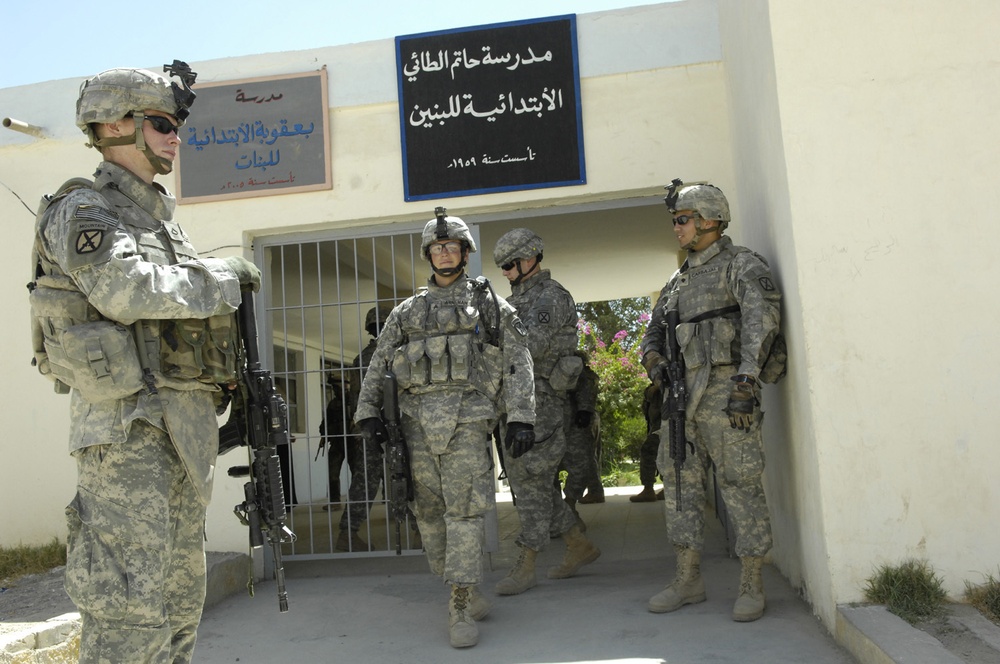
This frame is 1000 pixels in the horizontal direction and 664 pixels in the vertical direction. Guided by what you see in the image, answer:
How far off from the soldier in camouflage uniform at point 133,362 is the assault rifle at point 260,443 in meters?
0.10

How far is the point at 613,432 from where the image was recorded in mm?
14328

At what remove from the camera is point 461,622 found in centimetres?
427

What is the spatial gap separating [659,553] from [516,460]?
161 cm

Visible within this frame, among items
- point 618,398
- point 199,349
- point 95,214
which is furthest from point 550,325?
point 618,398

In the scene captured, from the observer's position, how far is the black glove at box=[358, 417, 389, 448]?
4500 millimetres

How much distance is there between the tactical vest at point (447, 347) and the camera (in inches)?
174

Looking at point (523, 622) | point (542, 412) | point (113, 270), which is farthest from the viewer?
point (542, 412)

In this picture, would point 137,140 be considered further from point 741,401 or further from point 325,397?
point 325,397

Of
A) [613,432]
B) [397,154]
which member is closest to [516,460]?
[397,154]

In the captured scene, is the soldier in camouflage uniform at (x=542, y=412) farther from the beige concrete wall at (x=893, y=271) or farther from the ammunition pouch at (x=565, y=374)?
the beige concrete wall at (x=893, y=271)

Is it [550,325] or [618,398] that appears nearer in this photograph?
[550,325]

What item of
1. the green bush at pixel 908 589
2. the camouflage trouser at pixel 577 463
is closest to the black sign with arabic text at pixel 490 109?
the camouflage trouser at pixel 577 463

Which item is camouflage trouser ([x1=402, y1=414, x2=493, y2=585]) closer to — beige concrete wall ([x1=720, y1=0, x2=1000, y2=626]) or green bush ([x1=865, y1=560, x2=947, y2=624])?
beige concrete wall ([x1=720, y1=0, x2=1000, y2=626])

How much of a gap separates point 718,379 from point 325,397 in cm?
306
